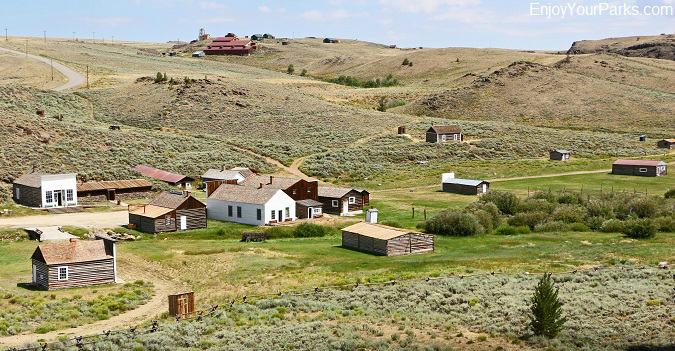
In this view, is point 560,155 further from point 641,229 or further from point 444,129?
point 641,229

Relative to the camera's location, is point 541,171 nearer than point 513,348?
No

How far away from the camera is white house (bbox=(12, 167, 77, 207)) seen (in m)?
63.5

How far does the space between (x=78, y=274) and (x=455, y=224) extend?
2590 cm

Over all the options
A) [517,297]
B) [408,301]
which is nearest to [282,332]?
[408,301]

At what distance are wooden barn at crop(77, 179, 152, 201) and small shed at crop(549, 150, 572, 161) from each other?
5202 cm

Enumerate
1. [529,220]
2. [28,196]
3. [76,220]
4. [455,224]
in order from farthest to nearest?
[28,196] < [76,220] < [529,220] < [455,224]

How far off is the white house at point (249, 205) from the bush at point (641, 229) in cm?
2502

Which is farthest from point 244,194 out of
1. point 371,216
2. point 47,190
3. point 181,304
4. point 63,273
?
point 181,304

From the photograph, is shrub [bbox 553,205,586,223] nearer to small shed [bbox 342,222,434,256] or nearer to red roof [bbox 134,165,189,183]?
small shed [bbox 342,222,434,256]

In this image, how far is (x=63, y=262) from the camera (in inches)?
1585

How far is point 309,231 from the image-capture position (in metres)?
56.4

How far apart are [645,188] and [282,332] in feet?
178

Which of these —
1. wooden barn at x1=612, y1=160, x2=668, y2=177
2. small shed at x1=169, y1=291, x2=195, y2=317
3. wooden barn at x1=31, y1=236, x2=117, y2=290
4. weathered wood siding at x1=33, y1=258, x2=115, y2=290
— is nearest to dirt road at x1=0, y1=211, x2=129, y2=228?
wooden barn at x1=31, y1=236, x2=117, y2=290

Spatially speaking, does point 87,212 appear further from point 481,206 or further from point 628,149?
point 628,149
